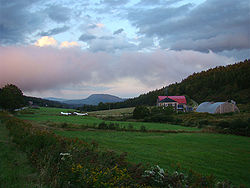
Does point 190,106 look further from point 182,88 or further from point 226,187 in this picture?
point 226,187

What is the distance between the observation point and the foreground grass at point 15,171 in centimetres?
672

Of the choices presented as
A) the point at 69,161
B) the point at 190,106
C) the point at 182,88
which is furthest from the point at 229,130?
the point at 182,88

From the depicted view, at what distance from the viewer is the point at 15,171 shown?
27.0 feet

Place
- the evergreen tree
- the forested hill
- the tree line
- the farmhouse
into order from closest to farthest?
the evergreen tree < the farmhouse < the forested hill < the tree line

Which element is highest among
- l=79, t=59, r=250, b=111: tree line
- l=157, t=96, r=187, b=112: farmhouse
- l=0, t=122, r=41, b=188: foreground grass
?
l=79, t=59, r=250, b=111: tree line

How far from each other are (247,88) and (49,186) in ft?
392

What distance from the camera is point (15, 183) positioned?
6758mm

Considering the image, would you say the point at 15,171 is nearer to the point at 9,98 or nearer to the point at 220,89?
the point at 9,98

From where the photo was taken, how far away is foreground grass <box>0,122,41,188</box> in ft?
22.0

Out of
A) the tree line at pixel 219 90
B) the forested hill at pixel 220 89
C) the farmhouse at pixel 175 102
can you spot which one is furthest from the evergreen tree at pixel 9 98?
the forested hill at pixel 220 89

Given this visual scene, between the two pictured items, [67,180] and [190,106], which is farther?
[190,106]

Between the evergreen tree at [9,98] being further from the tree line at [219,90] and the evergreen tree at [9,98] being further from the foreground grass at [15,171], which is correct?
the foreground grass at [15,171]

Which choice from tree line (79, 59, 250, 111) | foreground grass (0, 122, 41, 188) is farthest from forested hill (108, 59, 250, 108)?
foreground grass (0, 122, 41, 188)

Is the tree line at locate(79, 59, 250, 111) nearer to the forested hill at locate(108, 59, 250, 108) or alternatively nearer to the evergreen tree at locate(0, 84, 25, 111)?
the forested hill at locate(108, 59, 250, 108)
